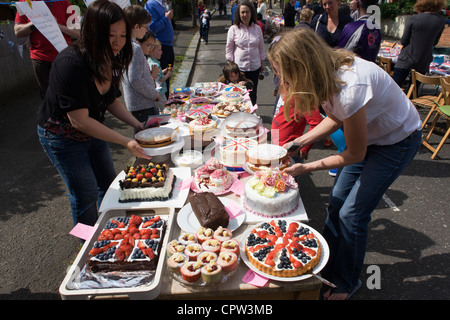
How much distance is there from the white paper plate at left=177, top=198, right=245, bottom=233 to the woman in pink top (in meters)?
3.90

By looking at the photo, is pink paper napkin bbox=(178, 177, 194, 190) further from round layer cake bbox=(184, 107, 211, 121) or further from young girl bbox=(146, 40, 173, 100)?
young girl bbox=(146, 40, 173, 100)

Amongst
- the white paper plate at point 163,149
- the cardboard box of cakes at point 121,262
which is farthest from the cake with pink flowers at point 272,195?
the white paper plate at point 163,149

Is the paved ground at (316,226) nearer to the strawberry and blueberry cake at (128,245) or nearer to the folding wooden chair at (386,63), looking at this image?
the strawberry and blueberry cake at (128,245)

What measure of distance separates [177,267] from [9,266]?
87.2 inches

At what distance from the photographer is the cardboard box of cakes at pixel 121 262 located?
1.55 m

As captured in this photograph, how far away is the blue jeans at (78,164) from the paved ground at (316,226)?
87cm

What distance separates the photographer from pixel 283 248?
181 cm

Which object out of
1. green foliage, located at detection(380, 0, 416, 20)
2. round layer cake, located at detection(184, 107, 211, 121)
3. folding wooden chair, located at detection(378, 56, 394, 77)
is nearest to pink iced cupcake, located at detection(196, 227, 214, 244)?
round layer cake, located at detection(184, 107, 211, 121)

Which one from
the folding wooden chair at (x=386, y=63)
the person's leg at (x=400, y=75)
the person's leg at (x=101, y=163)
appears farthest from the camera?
the folding wooden chair at (x=386, y=63)

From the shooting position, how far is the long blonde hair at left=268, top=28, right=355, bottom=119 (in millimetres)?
1666

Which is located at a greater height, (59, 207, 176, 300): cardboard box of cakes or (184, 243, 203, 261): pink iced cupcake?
(184, 243, 203, 261): pink iced cupcake

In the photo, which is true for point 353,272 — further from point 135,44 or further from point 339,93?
point 135,44
